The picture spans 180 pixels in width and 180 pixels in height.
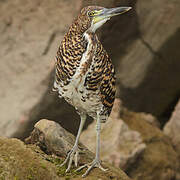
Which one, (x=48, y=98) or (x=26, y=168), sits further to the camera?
(x=48, y=98)

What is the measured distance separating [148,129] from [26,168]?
3363 mm

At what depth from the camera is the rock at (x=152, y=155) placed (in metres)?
5.71

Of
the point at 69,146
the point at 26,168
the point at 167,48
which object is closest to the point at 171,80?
the point at 167,48

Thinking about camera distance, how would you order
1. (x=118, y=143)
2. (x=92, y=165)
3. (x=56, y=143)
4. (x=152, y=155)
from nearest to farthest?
(x=92, y=165) → (x=56, y=143) → (x=118, y=143) → (x=152, y=155)

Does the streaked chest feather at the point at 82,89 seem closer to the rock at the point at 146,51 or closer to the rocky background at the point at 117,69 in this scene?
the rocky background at the point at 117,69

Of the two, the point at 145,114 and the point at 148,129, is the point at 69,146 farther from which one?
the point at 145,114

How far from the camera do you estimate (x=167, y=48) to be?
6.67m

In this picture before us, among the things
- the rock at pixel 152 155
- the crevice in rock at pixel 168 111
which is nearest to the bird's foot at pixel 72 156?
the rock at pixel 152 155

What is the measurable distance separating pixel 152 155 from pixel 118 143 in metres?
0.59

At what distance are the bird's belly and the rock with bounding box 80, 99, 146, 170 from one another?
181 centimetres

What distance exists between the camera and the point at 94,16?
330 cm

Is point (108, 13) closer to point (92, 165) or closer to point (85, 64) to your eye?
point (85, 64)

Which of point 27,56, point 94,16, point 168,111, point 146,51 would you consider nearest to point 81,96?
point 94,16

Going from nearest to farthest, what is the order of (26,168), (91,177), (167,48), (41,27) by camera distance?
1. (26,168)
2. (91,177)
3. (41,27)
4. (167,48)
